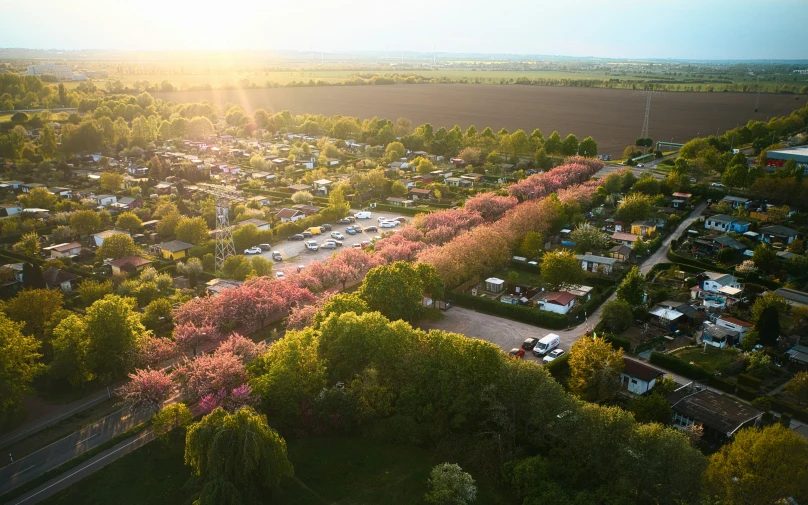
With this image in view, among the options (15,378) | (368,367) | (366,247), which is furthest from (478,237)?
(15,378)

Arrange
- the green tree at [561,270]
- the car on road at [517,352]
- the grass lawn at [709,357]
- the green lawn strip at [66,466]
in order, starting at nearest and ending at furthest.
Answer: the green lawn strip at [66,466] → the grass lawn at [709,357] → the car on road at [517,352] → the green tree at [561,270]

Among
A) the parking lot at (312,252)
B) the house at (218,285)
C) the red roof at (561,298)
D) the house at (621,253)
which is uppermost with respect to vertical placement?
the house at (621,253)

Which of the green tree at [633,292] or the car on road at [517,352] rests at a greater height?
the green tree at [633,292]

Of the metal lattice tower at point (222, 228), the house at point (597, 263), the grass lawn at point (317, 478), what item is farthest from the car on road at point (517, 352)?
the metal lattice tower at point (222, 228)

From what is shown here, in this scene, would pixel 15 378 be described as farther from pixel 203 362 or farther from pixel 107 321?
pixel 203 362

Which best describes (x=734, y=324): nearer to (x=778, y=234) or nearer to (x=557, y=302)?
(x=557, y=302)

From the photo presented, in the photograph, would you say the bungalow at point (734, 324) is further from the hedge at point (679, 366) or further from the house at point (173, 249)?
the house at point (173, 249)
